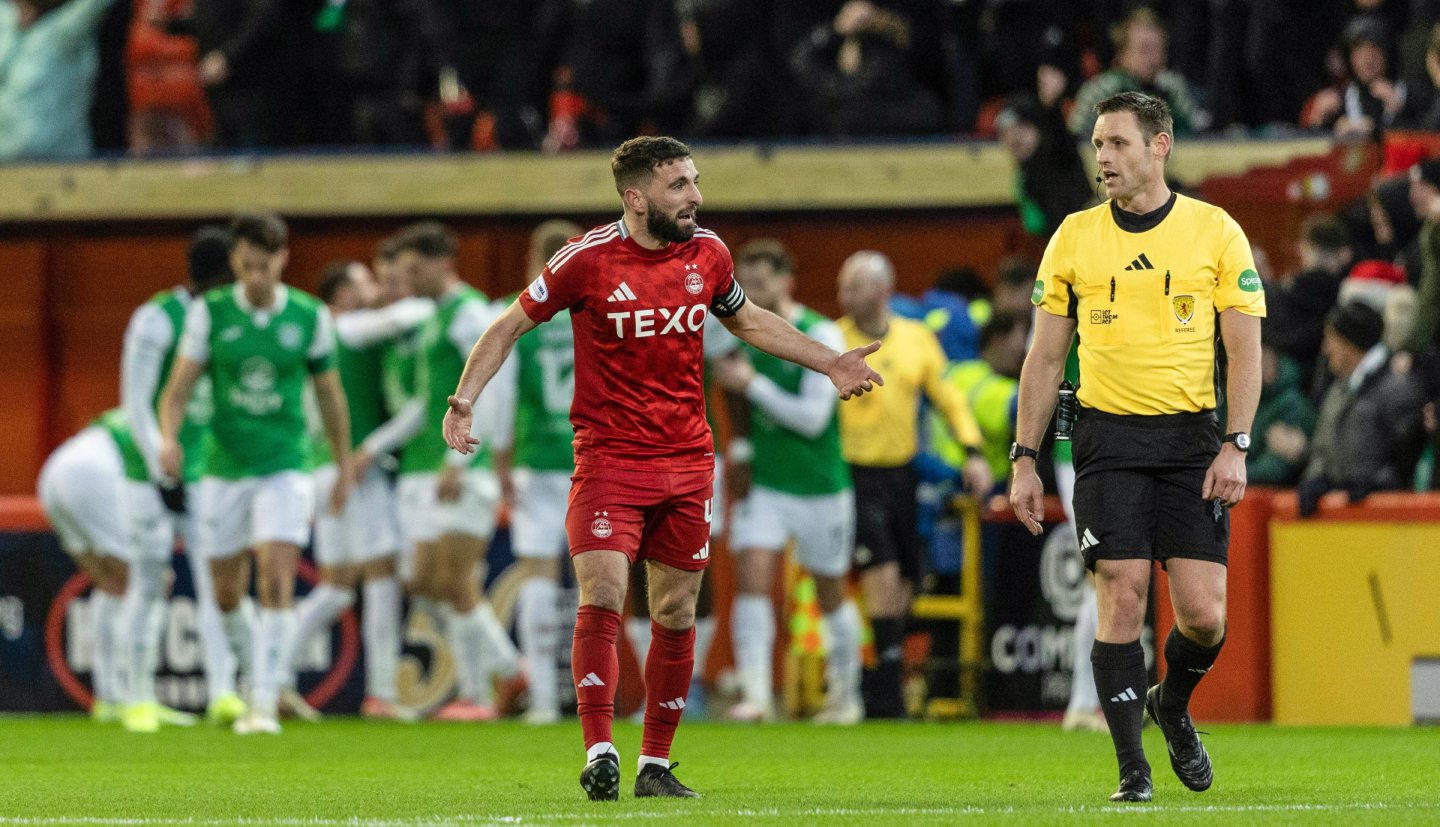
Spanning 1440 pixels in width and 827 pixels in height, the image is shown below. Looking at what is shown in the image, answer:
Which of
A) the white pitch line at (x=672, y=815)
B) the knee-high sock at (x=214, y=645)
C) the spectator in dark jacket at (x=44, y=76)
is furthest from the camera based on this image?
the spectator in dark jacket at (x=44, y=76)

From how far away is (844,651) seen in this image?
1289 cm

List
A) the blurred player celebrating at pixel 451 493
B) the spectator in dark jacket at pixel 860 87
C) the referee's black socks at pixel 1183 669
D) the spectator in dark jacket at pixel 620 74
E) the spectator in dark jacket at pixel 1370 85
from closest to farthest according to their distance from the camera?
the referee's black socks at pixel 1183 669 < the blurred player celebrating at pixel 451 493 < the spectator in dark jacket at pixel 1370 85 < the spectator in dark jacket at pixel 860 87 < the spectator in dark jacket at pixel 620 74

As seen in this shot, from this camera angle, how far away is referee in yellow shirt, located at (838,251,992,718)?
13.1 m

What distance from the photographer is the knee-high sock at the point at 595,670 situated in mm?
7375

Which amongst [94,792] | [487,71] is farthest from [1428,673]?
[487,71]

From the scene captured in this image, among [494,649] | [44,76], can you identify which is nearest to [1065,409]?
[494,649]

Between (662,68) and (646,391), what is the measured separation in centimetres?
889

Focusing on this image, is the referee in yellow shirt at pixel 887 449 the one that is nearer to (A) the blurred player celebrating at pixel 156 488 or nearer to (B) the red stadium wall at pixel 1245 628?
(B) the red stadium wall at pixel 1245 628

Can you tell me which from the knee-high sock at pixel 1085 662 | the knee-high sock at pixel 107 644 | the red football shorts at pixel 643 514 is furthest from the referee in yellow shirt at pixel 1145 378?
the knee-high sock at pixel 107 644

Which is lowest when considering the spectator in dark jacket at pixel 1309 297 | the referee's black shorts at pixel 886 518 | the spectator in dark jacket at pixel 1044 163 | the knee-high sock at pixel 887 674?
the knee-high sock at pixel 887 674

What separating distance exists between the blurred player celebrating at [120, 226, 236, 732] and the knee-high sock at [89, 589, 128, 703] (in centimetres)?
14

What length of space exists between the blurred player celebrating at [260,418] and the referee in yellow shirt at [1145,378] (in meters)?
5.49

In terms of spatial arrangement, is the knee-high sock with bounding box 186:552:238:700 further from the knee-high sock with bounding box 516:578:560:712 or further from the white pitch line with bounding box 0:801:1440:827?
the white pitch line with bounding box 0:801:1440:827

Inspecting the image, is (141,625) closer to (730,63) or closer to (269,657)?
(269,657)
